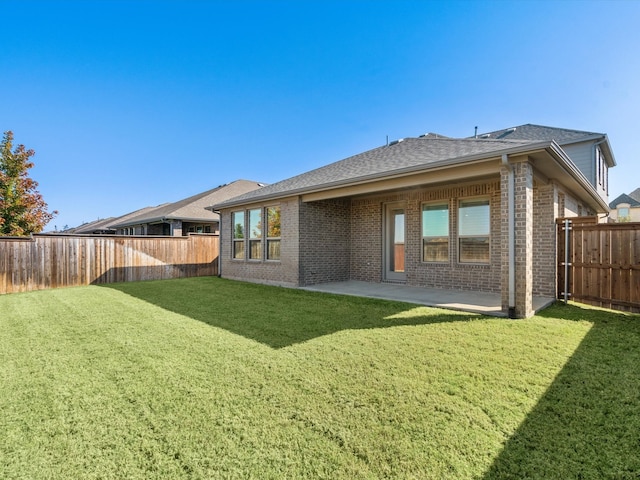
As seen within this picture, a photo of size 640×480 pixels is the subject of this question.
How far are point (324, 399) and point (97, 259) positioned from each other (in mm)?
11669

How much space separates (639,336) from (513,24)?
29.4ft

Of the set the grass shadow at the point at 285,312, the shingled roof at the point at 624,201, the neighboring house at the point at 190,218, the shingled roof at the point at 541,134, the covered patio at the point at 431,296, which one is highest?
the shingled roof at the point at 541,134

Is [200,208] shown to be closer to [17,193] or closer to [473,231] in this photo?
[17,193]

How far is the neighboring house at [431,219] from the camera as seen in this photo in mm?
5422

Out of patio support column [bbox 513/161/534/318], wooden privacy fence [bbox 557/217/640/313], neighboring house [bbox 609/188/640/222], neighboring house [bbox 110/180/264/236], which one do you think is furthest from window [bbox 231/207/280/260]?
neighboring house [bbox 609/188/640/222]

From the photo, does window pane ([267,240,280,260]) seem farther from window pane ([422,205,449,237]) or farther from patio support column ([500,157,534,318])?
patio support column ([500,157,534,318])

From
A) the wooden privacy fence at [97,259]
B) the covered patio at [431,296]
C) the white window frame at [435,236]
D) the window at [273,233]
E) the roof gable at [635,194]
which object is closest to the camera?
the covered patio at [431,296]

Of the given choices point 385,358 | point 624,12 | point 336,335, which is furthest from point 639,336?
point 624,12

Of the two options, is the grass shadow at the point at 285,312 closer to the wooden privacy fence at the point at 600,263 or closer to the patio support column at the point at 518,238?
the patio support column at the point at 518,238

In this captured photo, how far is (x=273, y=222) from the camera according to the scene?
10.2 metres

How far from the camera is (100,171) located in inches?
969

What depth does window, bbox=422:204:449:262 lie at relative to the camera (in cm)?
843

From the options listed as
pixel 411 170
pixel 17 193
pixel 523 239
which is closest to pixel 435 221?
pixel 411 170

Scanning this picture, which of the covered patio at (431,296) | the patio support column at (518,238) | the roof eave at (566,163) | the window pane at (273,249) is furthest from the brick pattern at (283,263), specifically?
the roof eave at (566,163)
